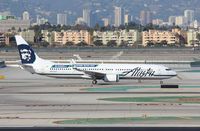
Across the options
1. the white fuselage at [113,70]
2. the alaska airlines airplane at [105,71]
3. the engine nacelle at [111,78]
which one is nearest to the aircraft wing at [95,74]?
the alaska airlines airplane at [105,71]

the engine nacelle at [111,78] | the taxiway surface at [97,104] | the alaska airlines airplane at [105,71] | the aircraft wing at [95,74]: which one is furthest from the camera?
the aircraft wing at [95,74]

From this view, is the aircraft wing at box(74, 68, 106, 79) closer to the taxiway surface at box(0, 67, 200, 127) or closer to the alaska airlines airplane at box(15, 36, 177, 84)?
the alaska airlines airplane at box(15, 36, 177, 84)

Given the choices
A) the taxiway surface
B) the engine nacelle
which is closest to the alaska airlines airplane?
the engine nacelle

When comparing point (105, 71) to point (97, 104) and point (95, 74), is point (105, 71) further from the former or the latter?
point (97, 104)

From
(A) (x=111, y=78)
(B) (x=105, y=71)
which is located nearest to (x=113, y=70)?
(B) (x=105, y=71)

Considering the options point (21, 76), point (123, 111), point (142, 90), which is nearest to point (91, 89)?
point (142, 90)

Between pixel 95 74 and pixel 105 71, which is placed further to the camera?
pixel 95 74

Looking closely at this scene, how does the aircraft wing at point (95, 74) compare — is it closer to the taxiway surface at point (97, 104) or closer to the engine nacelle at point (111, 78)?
the engine nacelle at point (111, 78)

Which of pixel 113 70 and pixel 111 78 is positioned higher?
pixel 113 70

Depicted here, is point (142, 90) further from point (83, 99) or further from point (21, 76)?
point (21, 76)

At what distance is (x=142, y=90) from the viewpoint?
76875 mm

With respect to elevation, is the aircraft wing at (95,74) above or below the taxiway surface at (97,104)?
above

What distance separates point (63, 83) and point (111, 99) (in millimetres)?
22706

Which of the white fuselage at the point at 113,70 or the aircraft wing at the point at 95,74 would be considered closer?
the white fuselage at the point at 113,70
